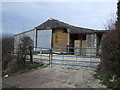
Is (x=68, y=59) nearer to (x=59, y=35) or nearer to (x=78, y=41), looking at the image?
(x=78, y=41)

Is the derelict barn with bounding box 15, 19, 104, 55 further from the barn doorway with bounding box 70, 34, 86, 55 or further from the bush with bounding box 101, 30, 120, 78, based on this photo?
the bush with bounding box 101, 30, 120, 78

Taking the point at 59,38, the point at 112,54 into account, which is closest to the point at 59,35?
the point at 59,38

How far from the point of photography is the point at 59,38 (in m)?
17.9

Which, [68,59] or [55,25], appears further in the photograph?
[55,25]

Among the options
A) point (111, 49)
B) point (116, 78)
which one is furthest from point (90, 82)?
point (111, 49)

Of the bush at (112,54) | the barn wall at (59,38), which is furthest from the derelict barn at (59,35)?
the bush at (112,54)

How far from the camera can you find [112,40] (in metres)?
4.64

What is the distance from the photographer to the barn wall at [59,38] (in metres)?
17.5

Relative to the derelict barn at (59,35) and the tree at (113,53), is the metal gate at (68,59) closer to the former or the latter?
the tree at (113,53)

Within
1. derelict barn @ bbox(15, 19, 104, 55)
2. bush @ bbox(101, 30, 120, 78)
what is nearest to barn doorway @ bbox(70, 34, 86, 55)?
derelict barn @ bbox(15, 19, 104, 55)

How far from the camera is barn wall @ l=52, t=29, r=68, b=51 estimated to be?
1755cm

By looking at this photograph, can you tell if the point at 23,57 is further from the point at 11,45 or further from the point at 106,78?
the point at 106,78

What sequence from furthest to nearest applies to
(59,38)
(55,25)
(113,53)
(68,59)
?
(55,25) < (59,38) < (68,59) < (113,53)

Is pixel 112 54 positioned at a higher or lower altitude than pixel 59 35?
lower
